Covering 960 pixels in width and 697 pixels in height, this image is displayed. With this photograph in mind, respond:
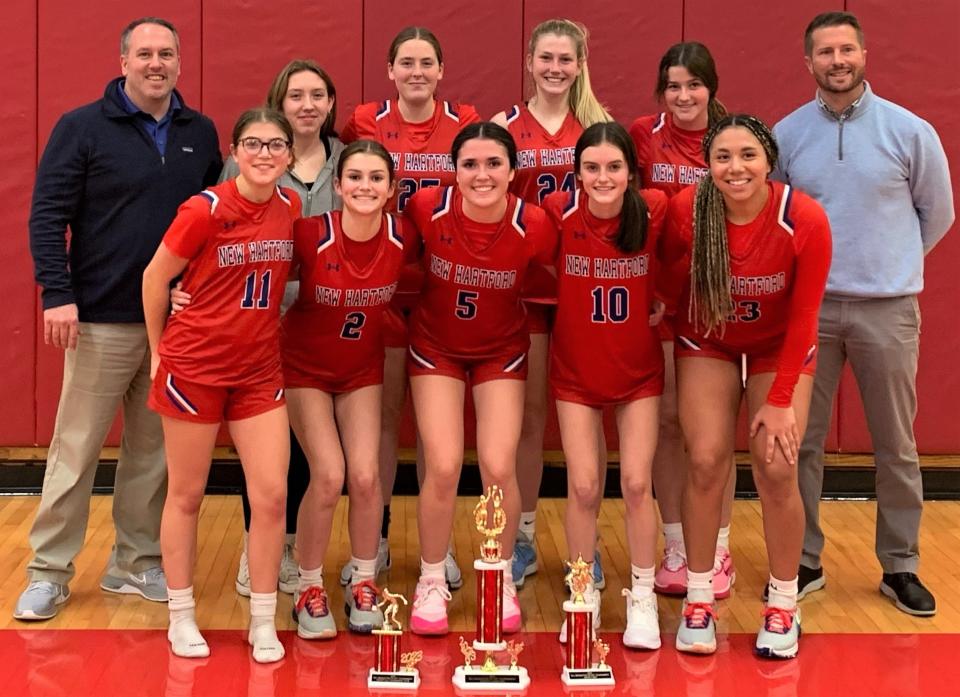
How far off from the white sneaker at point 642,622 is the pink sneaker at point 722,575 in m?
0.47

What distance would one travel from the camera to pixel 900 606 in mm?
4539

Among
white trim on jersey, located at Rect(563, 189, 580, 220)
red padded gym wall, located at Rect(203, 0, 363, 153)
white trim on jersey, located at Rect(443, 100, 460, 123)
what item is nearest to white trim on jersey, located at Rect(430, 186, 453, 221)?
white trim on jersey, located at Rect(563, 189, 580, 220)

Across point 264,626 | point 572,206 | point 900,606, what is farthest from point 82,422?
point 900,606

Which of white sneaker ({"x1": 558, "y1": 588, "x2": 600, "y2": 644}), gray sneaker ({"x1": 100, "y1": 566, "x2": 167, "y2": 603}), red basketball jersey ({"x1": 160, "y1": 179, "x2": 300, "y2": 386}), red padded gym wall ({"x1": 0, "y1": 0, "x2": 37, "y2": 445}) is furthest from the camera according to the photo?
red padded gym wall ({"x1": 0, "y1": 0, "x2": 37, "y2": 445})

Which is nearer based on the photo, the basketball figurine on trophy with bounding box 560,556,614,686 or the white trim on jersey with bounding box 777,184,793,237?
the basketball figurine on trophy with bounding box 560,556,614,686

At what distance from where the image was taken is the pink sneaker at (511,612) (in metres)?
4.30

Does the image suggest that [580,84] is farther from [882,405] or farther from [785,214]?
[882,405]

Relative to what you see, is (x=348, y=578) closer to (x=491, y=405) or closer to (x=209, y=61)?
(x=491, y=405)

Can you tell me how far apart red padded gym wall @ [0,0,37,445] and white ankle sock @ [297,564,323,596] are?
222 cm

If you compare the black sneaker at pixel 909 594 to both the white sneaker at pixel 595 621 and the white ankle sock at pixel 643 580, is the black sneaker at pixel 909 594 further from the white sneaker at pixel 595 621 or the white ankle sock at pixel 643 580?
the white sneaker at pixel 595 621

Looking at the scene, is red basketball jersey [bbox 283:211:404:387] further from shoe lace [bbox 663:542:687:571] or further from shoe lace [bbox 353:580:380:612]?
shoe lace [bbox 663:542:687:571]

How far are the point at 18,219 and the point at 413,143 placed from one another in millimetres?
2194

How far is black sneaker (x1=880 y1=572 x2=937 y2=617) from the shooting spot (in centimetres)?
447

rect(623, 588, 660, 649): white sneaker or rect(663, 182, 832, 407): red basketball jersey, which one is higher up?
rect(663, 182, 832, 407): red basketball jersey
